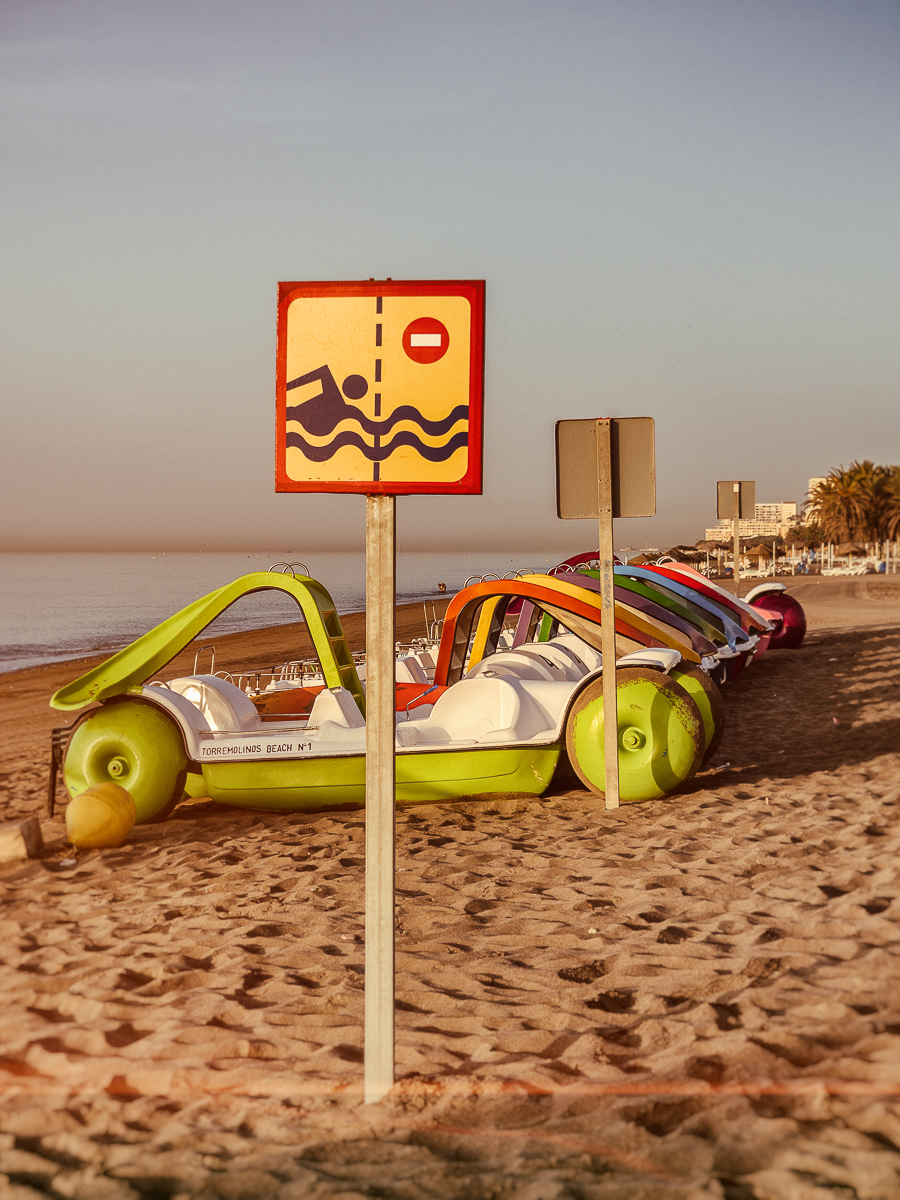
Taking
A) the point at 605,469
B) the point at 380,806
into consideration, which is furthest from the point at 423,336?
the point at 605,469

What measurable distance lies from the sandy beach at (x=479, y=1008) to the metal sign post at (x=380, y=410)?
0.46m

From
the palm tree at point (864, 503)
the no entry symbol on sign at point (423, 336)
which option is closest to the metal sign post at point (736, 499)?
the no entry symbol on sign at point (423, 336)

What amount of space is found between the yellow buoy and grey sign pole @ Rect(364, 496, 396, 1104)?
3.55 m

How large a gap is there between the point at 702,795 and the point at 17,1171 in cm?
510

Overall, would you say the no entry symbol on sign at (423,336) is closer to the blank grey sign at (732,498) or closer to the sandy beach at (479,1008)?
the sandy beach at (479,1008)

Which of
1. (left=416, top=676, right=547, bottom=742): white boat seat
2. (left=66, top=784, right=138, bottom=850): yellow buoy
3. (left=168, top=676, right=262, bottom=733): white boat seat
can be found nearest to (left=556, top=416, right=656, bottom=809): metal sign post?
(left=416, top=676, right=547, bottom=742): white boat seat

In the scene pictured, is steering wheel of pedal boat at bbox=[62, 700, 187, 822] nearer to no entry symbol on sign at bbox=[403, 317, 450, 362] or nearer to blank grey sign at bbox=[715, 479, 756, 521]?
no entry symbol on sign at bbox=[403, 317, 450, 362]

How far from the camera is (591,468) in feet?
21.5

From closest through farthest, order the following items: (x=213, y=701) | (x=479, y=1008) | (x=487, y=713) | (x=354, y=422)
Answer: (x=354, y=422) → (x=479, y=1008) → (x=487, y=713) → (x=213, y=701)

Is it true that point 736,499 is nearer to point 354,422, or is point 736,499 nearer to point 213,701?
point 213,701

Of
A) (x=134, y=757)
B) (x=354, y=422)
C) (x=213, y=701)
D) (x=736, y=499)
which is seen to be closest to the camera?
(x=354, y=422)

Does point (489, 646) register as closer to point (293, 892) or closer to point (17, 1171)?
point (293, 892)

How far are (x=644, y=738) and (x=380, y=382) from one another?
4.27 meters

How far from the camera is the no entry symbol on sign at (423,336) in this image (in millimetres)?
2881
